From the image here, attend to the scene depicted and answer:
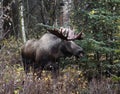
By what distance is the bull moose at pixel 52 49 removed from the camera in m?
10.2

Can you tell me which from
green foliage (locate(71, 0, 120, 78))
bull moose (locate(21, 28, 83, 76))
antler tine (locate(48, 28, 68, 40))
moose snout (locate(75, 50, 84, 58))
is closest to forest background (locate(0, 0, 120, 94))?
green foliage (locate(71, 0, 120, 78))

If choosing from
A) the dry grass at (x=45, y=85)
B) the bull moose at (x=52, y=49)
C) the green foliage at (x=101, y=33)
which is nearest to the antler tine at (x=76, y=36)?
the bull moose at (x=52, y=49)

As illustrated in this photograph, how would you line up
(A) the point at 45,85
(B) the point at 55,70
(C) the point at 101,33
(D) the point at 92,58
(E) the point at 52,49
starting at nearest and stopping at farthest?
(A) the point at 45,85 → (C) the point at 101,33 → (B) the point at 55,70 → (D) the point at 92,58 → (E) the point at 52,49

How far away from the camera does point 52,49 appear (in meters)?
10.4

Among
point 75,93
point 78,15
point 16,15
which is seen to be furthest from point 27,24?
point 75,93

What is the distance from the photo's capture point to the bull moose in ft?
33.5

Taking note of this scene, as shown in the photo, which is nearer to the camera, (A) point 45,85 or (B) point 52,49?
(A) point 45,85

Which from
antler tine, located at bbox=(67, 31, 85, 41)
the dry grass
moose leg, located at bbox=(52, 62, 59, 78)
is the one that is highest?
antler tine, located at bbox=(67, 31, 85, 41)

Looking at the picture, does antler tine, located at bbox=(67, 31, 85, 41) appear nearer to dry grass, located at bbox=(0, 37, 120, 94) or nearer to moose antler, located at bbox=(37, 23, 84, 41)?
moose antler, located at bbox=(37, 23, 84, 41)

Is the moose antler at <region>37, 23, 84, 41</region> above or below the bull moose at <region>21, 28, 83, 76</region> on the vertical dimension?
above

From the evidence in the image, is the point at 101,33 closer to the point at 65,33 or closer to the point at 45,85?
the point at 65,33

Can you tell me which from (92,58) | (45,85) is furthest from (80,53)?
(45,85)

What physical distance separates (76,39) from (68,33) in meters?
0.27

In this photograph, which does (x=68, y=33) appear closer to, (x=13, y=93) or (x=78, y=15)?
(x=78, y=15)
